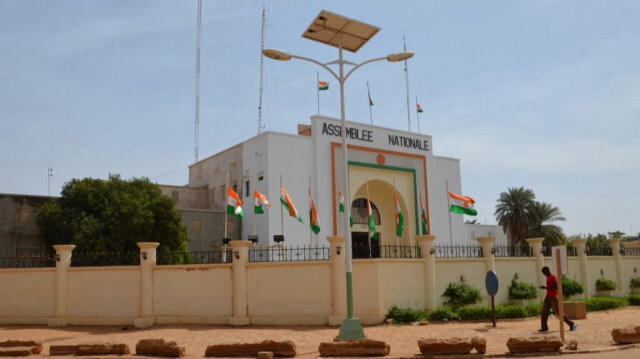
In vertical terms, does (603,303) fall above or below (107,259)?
below

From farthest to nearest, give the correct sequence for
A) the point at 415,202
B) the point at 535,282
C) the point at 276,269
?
the point at 415,202 < the point at 535,282 < the point at 276,269

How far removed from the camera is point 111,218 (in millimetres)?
26359

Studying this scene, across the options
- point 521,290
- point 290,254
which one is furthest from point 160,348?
point 521,290

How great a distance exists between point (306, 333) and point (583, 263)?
47.2ft

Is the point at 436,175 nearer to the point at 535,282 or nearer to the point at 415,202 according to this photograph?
the point at 415,202

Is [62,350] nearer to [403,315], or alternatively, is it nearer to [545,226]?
[403,315]

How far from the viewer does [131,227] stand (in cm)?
2644

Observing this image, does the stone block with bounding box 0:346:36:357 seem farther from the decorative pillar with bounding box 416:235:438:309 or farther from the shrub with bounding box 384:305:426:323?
the decorative pillar with bounding box 416:235:438:309

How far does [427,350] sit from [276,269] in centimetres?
761

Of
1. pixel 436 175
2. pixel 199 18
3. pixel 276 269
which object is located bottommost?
pixel 276 269

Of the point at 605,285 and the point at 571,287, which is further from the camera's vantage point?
the point at 605,285

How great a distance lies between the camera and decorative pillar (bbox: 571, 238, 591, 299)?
2366 cm

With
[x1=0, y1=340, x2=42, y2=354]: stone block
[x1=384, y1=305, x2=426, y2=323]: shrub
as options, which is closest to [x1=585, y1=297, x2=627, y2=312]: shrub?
[x1=384, y1=305, x2=426, y2=323]: shrub

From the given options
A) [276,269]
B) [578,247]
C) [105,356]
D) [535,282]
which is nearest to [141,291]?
[276,269]
